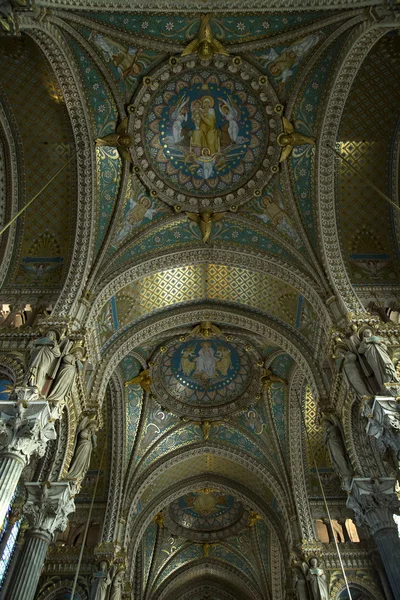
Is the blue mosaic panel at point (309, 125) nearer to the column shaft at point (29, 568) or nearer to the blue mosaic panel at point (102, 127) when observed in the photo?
the blue mosaic panel at point (102, 127)

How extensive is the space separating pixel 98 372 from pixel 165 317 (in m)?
2.80

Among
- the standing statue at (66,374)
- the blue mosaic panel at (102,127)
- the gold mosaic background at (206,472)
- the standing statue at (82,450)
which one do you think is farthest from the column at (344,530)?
the blue mosaic panel at (102,127)

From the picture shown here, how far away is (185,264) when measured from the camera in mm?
14133

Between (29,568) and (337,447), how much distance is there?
21.3 ft

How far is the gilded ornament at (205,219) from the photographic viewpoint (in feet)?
45.2

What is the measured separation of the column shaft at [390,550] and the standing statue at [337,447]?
3.88ft

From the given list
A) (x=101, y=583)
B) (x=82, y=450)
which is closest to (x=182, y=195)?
(x=82, y=450)

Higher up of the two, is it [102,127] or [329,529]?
[102,127]

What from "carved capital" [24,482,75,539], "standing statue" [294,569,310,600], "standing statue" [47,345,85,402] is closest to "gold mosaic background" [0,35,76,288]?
"standing statue" [47,345,85,402]

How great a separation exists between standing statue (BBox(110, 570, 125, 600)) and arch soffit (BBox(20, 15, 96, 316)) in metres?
8.67

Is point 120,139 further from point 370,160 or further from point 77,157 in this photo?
point 370,160

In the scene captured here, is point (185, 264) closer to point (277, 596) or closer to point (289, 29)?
point (289, 29)

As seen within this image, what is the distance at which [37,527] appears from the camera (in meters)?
9.46

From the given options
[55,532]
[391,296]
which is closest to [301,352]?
[391,296]
